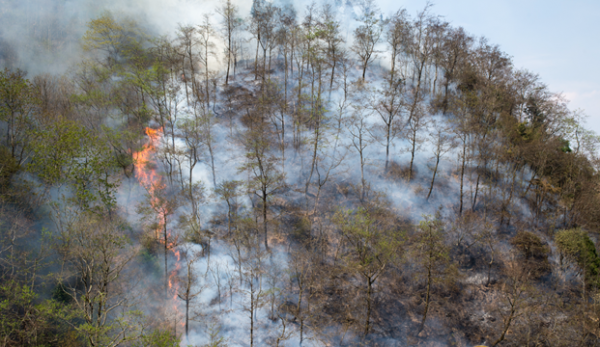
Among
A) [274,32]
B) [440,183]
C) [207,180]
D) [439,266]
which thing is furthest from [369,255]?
[274,32]

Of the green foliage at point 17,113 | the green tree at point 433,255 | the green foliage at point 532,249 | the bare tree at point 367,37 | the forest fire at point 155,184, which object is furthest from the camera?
the bare tree at point 367,37

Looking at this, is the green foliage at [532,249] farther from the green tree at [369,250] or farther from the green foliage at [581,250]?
the green tree at [369,250]

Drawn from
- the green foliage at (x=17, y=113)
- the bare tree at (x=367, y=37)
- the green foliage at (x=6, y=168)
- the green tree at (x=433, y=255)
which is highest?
the bare tree at (x=367, y=37)

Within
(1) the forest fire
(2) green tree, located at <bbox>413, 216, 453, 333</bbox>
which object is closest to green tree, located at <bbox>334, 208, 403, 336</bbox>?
(2) green tree, located at <bbox>413, 216, 453, 333</bbox>

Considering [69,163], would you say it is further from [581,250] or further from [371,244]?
[581,250]

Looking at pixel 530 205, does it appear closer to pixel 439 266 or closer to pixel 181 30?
pixel 439 266

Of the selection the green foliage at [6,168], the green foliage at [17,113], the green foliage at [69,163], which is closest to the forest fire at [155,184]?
the green foliage at [69,163]

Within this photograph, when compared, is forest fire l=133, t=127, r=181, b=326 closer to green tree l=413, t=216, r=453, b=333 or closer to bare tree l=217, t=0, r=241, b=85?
bare tree l=217, t=0, r=241, b=85
